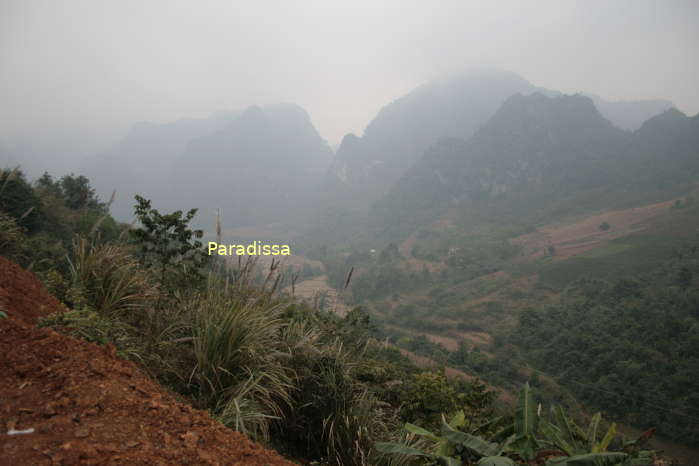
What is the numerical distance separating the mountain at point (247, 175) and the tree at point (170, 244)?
492 feet

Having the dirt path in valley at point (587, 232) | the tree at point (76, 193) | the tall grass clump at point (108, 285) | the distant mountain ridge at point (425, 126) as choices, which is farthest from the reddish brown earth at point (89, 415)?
the distant mountain ridge at point (425, 126)

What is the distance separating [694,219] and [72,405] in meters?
68.7

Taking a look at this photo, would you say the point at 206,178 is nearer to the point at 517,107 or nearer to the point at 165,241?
the point at 517,107

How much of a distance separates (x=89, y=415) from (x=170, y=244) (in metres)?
2.82

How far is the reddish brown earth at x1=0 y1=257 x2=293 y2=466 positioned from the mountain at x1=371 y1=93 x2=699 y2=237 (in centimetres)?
10006

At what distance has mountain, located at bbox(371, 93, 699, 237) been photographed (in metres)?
89.7

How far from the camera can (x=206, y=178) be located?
166 m

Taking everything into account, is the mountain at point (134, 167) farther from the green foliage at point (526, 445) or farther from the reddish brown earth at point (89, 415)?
the green foliage at point (526, 445)

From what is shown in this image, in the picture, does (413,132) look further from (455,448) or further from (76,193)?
(455,448)

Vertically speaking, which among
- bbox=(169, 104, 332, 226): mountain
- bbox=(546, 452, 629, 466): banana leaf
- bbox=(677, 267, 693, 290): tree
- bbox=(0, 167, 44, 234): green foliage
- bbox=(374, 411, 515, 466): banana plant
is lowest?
bbox=(677, 267, 693, 290): tree

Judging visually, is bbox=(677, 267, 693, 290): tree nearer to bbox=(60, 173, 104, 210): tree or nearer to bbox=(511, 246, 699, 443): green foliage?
bbox=(511, 246, 699, 443): green foliage

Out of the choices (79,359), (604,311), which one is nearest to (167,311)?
(79,359)

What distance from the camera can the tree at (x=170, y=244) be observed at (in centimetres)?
391

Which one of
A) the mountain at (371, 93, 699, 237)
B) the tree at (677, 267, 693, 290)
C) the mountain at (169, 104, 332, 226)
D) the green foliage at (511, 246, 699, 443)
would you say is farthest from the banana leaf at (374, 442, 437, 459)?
the mountain at (169, 104, 332, 226)
